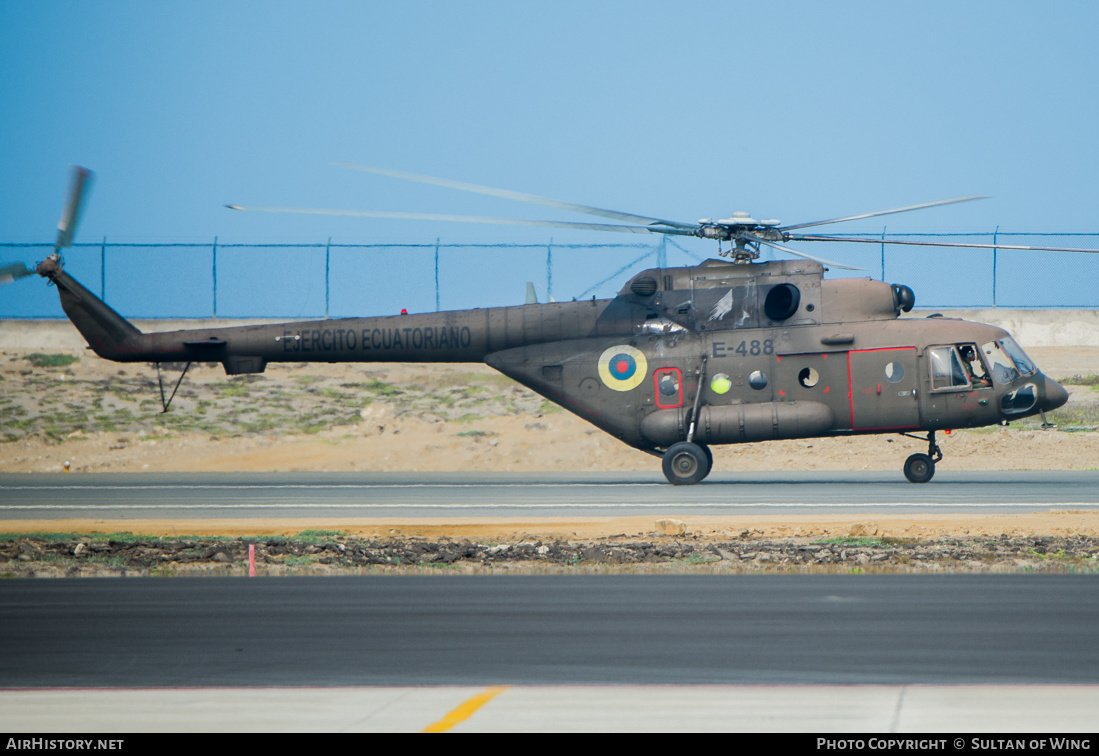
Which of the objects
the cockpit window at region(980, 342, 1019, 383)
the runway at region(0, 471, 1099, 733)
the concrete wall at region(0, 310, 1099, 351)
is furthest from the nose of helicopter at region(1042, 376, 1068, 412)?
the concrete wall at region(0, 310, 1099, 351)

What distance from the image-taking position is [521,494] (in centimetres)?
2081

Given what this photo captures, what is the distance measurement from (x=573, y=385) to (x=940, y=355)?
689 centimetres

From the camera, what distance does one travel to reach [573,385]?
2283 cm

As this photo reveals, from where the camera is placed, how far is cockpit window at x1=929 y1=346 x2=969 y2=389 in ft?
70.2

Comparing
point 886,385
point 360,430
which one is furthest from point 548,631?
point 360,430

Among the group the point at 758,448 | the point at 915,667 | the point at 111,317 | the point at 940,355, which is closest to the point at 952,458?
the point at 758,448

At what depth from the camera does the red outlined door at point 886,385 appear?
70.4ft

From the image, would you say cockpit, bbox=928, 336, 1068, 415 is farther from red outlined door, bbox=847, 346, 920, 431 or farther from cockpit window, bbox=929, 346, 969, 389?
red outlined door, bbox=847, 346, 920, 431

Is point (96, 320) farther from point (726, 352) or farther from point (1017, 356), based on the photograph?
point (1017, 356)

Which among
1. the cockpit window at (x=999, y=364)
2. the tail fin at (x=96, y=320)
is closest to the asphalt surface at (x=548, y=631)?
the cockpit window at (x=999, y=364)

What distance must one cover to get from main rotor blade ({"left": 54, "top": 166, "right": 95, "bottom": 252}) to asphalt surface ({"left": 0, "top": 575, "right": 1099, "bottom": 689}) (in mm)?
14212

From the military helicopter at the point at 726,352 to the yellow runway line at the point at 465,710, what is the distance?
14374 mm

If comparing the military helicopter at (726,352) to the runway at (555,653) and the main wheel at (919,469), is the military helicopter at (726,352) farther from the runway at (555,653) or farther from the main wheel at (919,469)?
the runway at (555,653)
